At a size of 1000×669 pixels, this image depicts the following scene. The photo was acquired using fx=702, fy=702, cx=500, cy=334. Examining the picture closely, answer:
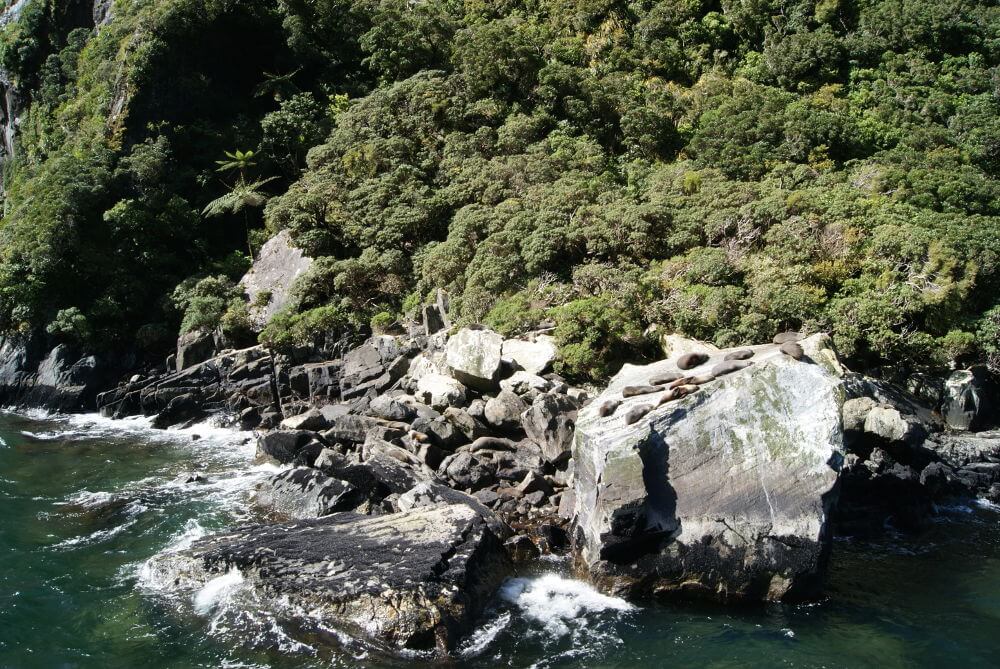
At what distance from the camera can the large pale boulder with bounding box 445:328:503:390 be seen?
22.5m

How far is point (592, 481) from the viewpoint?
15.5 metres

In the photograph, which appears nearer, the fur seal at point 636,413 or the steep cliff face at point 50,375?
the fur seal at point 636,413

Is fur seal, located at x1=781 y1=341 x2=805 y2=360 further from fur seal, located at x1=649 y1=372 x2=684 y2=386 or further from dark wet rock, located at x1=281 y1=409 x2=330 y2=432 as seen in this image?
dark wet rock, located at x1=281 y1=409 x2=330 y2=432

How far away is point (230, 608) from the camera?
13898 millimetres

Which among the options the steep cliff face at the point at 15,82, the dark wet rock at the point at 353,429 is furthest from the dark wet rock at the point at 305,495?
the steep cliff face at the point at 15,82

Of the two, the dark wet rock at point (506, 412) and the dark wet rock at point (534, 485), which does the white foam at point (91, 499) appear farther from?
the dark wet rock at point (534, 485)

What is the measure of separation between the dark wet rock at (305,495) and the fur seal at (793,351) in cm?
1110

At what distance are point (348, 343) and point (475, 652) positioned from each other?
19.7m

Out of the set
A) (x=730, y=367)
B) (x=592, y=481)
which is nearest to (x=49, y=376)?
(x=592, y=481)

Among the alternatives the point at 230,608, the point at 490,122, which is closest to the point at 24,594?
the point at 230,608

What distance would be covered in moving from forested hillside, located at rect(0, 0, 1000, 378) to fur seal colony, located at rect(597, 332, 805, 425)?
511 cm

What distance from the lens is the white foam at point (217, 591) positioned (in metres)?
14.0

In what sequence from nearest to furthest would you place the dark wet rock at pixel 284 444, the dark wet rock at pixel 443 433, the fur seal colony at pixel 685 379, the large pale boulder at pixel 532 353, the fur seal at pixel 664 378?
the fur seal colony at pixel 685 379, the fur seal at pixel 664 378, the dark wet rock at pixel 443 433, the dark wet rock at pixel 284 444, the large pale boulder at pixel 532 353

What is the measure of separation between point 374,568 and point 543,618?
3.51 meters
